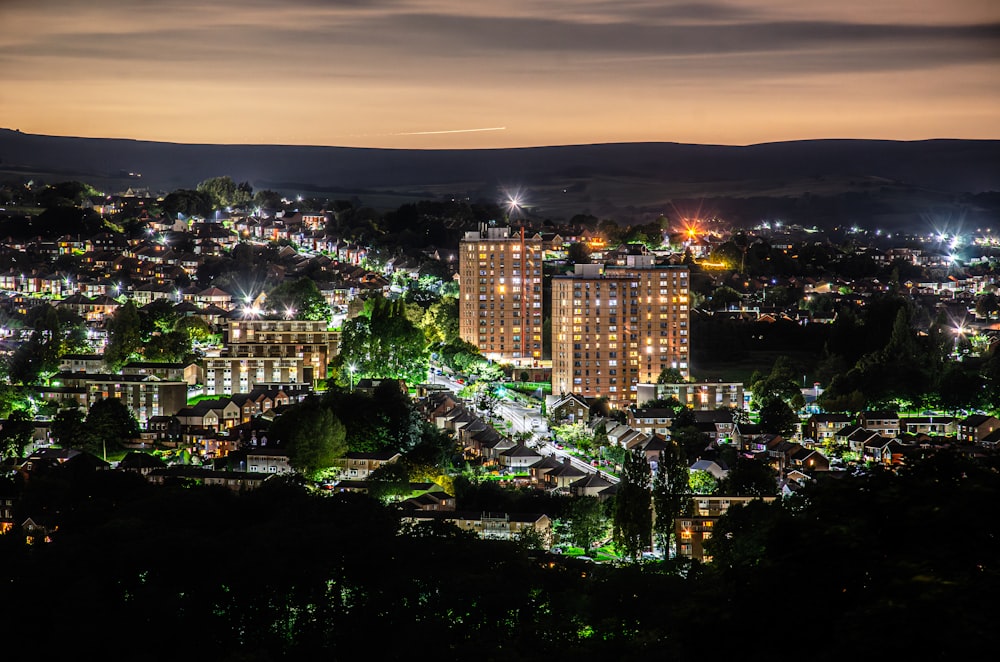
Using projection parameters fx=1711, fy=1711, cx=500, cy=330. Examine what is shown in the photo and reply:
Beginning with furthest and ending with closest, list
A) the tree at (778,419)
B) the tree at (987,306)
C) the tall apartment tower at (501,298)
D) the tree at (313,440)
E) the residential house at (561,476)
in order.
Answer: the tree at (987,306) → the tall apartment tower at (501,298) → the tree at (778,419) → the tree at (313,440) → the residential house at (561,476)

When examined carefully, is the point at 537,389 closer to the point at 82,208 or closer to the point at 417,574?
the point at 417,574

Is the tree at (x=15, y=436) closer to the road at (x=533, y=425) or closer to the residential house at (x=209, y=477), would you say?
the residential house at (x=209, y=477)

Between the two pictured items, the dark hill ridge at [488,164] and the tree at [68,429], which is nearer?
the tree at [68,429]

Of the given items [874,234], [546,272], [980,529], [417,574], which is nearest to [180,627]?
[417,574]

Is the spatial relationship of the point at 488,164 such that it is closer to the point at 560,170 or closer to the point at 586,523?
the point at 560,170

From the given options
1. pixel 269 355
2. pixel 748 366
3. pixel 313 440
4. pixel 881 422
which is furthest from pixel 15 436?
pixel 748 366

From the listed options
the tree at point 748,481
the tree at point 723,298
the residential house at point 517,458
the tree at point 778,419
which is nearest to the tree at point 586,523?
the tree at point 748,481
